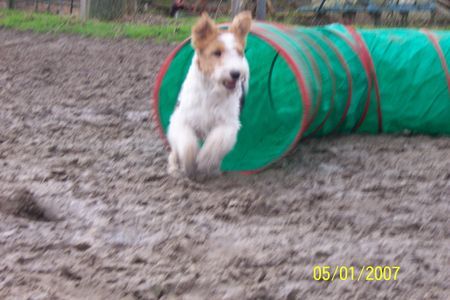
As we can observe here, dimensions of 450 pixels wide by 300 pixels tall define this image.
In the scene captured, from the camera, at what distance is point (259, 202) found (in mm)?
4656

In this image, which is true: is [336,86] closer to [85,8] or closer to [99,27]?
[99,27]

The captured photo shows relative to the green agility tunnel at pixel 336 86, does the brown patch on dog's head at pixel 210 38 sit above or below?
above

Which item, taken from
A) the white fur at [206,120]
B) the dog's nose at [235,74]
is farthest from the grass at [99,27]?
the dog's nose at [235,74]

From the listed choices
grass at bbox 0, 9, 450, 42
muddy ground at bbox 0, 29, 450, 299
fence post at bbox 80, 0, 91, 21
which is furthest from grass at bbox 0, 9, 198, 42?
muddy ground at bbox 0, 29, 450, 299

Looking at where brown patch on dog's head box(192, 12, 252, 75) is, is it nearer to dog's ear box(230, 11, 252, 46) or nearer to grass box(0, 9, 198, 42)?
dog's ear box(230, 11, 252, 46)

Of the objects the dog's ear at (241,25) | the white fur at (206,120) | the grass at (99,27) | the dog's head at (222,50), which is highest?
the dog's ear at (241,25)

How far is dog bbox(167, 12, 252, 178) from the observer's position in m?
5.00

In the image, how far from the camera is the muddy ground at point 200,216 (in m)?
3.35

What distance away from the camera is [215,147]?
513 centimetres

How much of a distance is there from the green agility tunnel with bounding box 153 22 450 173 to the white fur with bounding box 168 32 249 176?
1.82 feet

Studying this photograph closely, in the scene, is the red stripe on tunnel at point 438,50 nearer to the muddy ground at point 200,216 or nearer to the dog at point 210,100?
the muddy ground at point 200,216

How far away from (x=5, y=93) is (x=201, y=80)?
11.7 ft

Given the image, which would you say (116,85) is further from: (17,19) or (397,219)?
(17,19)

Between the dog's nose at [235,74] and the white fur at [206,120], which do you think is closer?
the dog's nose at [235,74]
